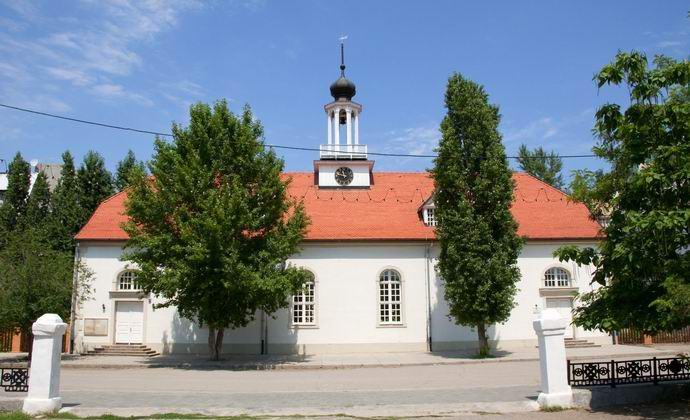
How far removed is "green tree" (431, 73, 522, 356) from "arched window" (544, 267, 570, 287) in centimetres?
457

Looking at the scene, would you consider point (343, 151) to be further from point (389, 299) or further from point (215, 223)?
point (215, 223)

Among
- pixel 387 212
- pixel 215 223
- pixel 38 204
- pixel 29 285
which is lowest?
pixel 29 285

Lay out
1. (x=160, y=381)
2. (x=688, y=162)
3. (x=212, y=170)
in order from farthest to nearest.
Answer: (x=212, y=170)
(x=160, y=381)
(x=688, y=162)

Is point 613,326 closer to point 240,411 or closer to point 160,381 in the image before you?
point 240,411

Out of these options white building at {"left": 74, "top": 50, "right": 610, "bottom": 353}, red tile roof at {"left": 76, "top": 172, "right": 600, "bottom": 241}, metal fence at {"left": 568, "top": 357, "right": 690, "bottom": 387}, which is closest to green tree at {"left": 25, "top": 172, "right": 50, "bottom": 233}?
red tile roof at {"left": 76, "top": 172, "right": 600, "bottom": 241}

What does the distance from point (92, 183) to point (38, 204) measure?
5.62 metres

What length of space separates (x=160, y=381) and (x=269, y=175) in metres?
9.28

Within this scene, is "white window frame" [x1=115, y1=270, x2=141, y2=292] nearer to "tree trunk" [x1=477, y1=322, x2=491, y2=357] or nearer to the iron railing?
the iron railing

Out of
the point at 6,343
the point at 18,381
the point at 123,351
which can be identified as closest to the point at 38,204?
the point at 6,343

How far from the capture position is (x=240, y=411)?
462 inches

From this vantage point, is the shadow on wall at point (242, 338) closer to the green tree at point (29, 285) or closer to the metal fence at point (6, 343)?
→ the green tree at point (29, 285)

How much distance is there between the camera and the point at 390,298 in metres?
27.7

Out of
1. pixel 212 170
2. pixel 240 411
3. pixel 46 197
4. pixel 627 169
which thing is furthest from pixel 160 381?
pixel 46 197

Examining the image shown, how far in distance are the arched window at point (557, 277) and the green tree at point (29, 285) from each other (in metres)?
22.5
